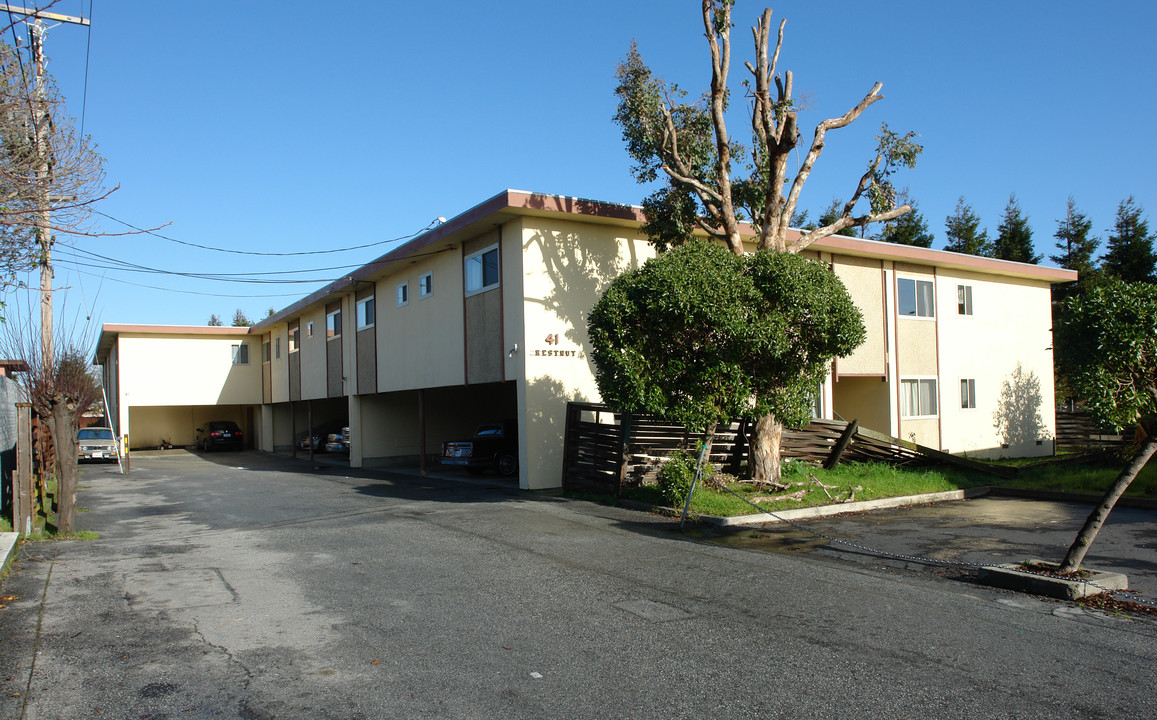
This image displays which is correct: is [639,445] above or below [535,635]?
above

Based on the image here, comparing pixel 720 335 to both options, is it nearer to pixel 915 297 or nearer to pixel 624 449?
pixel 624 449

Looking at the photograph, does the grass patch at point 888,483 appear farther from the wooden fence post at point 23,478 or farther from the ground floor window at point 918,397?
the wooden fence post at point 23,478

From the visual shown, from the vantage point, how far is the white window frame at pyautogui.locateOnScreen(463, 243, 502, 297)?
1762 centimetres

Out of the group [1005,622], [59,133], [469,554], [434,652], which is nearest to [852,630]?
[1005,622]

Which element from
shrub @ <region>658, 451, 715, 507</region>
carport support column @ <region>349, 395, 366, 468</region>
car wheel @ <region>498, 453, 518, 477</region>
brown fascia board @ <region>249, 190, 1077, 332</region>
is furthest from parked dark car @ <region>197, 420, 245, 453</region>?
shrub @ <region>658, 451, 715, 507</region>

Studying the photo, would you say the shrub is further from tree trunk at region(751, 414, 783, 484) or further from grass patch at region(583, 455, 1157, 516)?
tree trunk at region(751, 414, 783, 484)

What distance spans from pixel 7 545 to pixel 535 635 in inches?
281

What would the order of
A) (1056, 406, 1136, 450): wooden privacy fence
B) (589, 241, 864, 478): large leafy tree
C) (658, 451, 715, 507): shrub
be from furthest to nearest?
(1056, 406, 1136, 450): wooden privacy fence < (658, 451, 715, 507): shrub < (589, 241, 864, 478): large leafy tree

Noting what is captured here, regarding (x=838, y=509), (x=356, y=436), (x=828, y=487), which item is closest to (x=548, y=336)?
(x=828, y=487)

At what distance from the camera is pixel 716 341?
43.2 feet

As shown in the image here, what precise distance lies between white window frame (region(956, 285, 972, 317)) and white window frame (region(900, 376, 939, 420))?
2.56 metres

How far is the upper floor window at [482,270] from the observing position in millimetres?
17781

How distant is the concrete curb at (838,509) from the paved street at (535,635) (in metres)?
1.67

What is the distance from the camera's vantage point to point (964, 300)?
24141 mm
